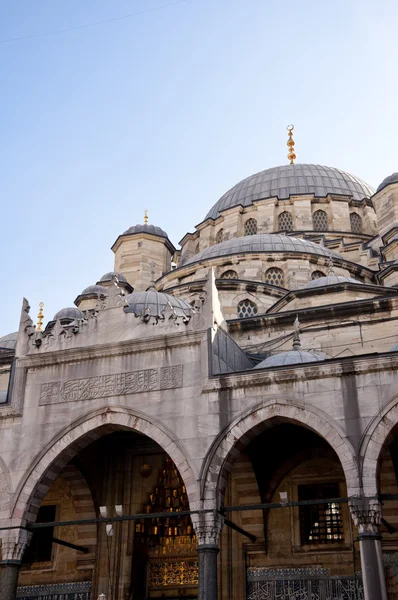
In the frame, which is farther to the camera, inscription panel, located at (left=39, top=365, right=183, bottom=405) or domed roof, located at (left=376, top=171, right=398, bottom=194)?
domed roof, located at (left=376, top=171, right=398, bottom=194)

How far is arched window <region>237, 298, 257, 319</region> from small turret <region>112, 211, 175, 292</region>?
24.3 feet

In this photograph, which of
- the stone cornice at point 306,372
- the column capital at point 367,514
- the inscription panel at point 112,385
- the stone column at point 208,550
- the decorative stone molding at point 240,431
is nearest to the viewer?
the column capital at point 367,514

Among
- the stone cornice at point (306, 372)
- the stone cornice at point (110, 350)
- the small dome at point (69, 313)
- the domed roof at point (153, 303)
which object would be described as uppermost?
the small dome at point (69, 313)

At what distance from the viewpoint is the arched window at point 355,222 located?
2647cm

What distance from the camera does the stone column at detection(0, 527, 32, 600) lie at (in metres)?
11.3

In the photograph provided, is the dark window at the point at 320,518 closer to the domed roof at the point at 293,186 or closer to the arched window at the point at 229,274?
the arched window at the point at 229,274

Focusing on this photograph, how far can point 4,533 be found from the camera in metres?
11.6

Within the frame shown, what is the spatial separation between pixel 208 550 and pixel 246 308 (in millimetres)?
9220

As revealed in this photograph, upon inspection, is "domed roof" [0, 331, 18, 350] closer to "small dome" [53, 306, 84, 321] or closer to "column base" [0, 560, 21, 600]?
"small dome" [53, 306, 84, 321]

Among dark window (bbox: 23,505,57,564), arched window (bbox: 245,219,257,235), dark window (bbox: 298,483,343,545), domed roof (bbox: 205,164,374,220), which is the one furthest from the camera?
domed roof (bbox: 205,164,374,220)

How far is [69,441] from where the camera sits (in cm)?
1193

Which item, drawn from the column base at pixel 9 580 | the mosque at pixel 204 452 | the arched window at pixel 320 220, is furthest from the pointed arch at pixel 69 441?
the arched window at pixel 320 220

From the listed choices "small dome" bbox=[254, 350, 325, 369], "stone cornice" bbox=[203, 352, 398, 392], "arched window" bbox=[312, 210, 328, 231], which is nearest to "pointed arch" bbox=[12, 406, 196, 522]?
"stone cornice" bbox=[203, 352, 398, 392]

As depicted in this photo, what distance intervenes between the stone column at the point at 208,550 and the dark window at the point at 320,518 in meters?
2.84
